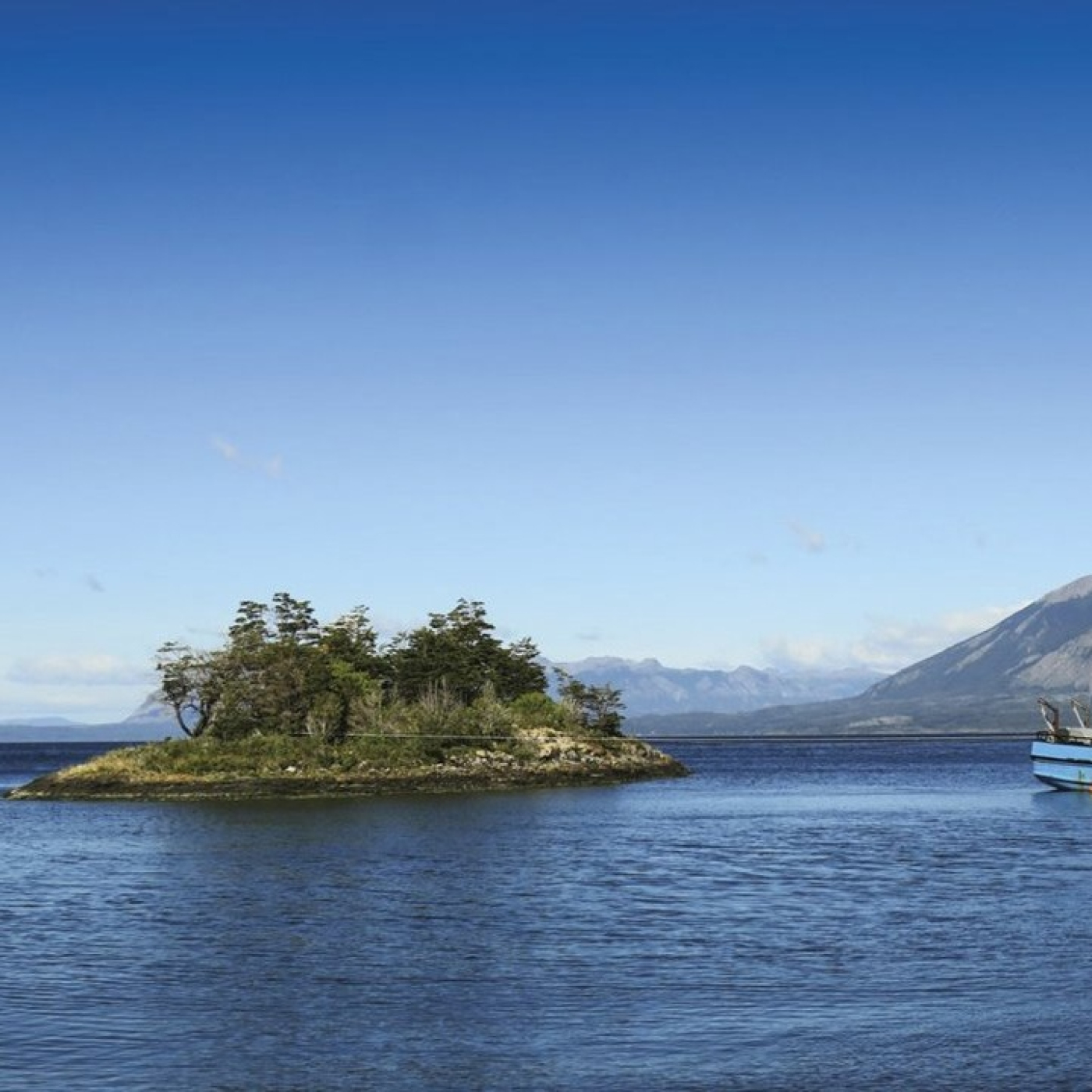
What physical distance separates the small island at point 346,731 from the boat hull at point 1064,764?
41227 millimetres

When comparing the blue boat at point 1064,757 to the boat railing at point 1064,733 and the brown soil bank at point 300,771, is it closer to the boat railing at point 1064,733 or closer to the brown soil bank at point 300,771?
the boat railing at point 1064,733

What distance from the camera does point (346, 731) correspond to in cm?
14738

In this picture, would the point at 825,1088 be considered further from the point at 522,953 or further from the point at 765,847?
the point at 765,847

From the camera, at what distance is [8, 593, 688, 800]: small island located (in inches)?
5231

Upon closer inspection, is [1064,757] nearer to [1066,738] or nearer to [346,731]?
[1066,738]

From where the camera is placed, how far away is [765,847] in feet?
267

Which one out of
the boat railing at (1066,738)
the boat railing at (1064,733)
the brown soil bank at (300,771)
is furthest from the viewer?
the boat railing at (1064,733)

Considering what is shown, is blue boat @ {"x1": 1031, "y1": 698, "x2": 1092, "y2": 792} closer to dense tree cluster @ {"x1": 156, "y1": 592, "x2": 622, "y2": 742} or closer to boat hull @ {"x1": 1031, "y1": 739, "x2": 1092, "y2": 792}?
boat hull @ {"x1": 1031, "y1": 739, "x2": 1092, "y2": 792}

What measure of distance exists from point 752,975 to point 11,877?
4245 centimetres

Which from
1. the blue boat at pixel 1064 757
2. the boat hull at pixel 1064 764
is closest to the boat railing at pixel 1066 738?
the blue boat at pixel 1064 757

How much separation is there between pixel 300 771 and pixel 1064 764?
68.0 meters

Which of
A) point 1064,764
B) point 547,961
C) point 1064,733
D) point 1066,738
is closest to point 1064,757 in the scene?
point 1064,764

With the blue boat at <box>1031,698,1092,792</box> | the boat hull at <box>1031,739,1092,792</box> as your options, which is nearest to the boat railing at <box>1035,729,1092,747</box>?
the blue boat at <box>1031,698,1092,792</box>

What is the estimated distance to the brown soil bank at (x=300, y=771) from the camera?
130 m
